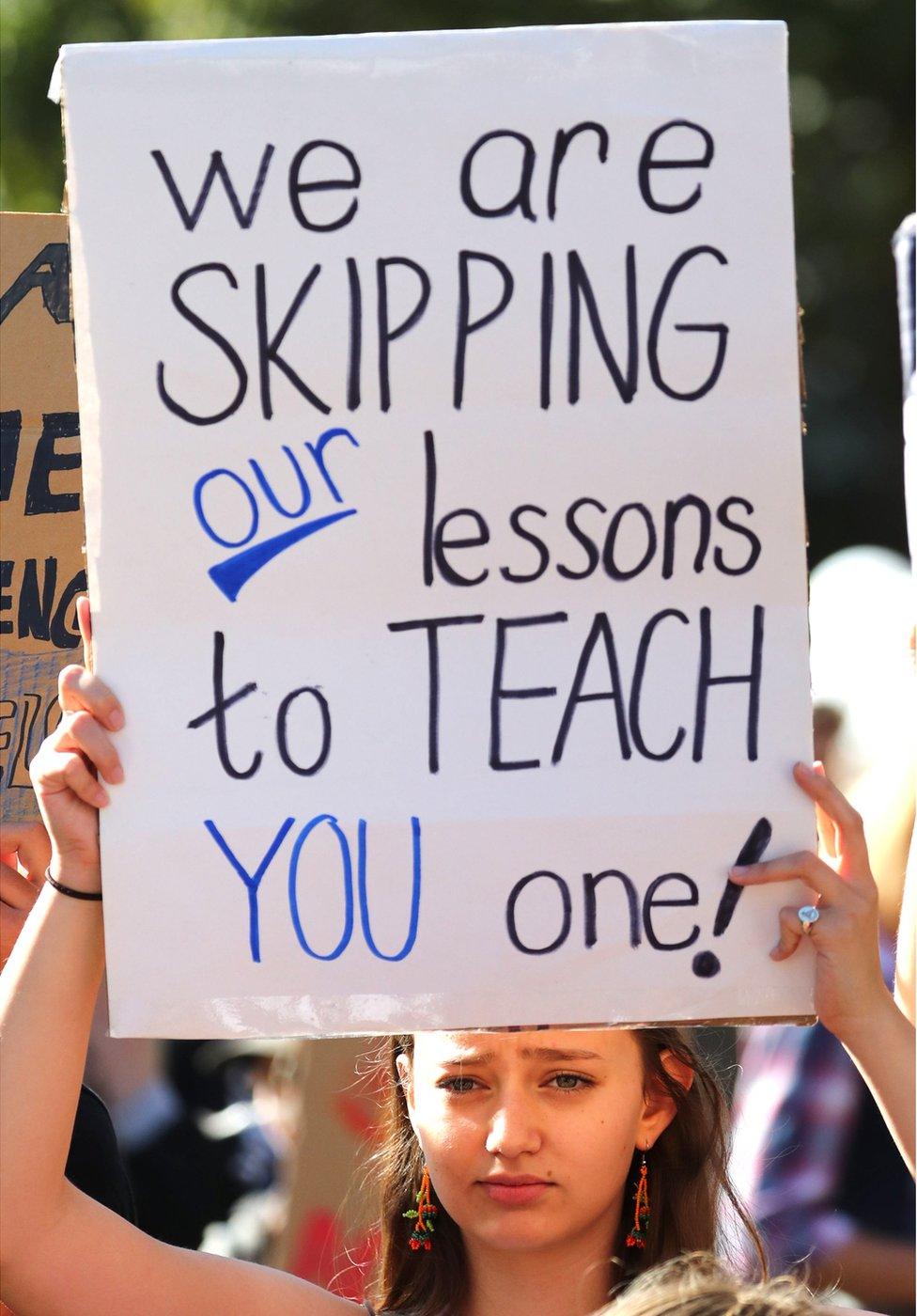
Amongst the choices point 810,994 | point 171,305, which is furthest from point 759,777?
point 171,305

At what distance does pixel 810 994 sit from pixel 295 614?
0.64 metres

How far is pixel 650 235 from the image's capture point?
1972 millimetres

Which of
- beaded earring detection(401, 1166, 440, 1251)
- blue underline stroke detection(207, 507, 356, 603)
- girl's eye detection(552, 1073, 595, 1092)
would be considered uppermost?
blue underline stroke detection(207, 507, 356, 603)

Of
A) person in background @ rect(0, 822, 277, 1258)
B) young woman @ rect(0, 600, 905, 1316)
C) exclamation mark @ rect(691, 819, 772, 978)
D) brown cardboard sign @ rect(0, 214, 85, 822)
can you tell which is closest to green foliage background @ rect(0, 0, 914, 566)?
person in background @ rect(0, 822, 277, 1258)

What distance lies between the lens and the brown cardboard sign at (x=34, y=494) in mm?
2363

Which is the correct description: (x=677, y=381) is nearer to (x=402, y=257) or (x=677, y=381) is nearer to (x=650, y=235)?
(x=650, y=235)

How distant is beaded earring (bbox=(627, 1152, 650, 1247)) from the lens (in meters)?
2.31

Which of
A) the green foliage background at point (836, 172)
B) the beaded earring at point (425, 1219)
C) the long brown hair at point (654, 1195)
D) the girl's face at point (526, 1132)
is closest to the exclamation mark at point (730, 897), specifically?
the girl's face at point (526, 1132)

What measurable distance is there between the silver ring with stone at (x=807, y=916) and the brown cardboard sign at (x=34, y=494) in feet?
3.12

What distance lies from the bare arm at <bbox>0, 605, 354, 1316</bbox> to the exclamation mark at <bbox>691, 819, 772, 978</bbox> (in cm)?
61

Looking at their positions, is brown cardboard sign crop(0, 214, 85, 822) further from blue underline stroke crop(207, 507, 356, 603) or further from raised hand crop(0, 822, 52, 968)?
blue underline stroke crop(207, 507, 356, 603)

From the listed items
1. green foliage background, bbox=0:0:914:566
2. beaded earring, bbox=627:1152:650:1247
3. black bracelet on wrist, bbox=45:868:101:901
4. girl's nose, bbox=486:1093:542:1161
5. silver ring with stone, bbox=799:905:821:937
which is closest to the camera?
silver ring with stone, bbox=799:905:821:937

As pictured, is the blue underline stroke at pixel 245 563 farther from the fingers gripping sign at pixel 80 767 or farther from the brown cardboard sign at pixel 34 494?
the brown cardboard sign at pixel 34 494

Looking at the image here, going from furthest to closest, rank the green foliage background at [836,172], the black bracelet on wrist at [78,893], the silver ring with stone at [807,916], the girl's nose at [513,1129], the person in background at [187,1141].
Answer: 1. the green foliage background at [836,172]
2. the person in background at [187,1141]
3. the girl's nose at [513,1129]
4. the black bracelet on wrist at [78,893]
5. the silver ring with stone at [807,916]
